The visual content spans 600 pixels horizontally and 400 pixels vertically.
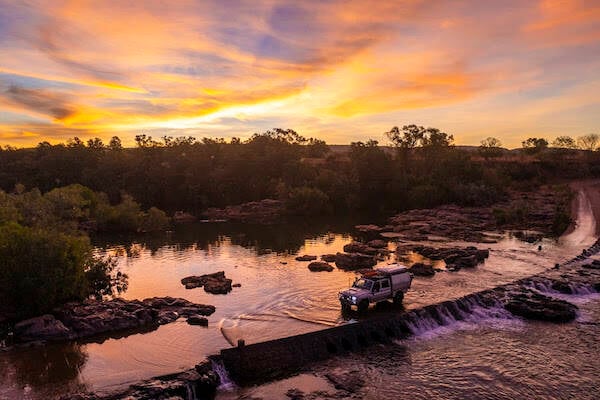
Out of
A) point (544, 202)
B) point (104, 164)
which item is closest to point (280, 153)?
point (104, 164)

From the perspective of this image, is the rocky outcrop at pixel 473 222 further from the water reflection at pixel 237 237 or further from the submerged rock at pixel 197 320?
the submerged rock at pixel 197 320

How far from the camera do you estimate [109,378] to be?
29000 mm

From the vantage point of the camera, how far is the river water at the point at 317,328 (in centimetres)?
2889

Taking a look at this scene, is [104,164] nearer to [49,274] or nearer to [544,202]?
[49,274]

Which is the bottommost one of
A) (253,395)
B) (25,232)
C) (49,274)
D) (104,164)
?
(253,395)

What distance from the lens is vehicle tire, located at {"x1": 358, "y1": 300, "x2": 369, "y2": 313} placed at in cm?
3788

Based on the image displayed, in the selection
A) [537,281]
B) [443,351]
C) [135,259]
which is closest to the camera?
[443,351]

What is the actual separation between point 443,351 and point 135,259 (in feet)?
151

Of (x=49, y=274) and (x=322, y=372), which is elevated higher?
(x=49, y=274)

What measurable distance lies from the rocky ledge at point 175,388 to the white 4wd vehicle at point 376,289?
1325 centimetres

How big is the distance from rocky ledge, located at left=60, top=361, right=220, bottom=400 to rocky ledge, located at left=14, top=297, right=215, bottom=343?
10.7 m

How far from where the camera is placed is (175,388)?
26969 millimetres

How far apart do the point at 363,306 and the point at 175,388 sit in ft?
55.6

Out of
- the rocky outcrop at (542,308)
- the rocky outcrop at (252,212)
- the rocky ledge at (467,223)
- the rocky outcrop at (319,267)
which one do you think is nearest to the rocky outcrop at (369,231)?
the rocky ledge at (467,223)
